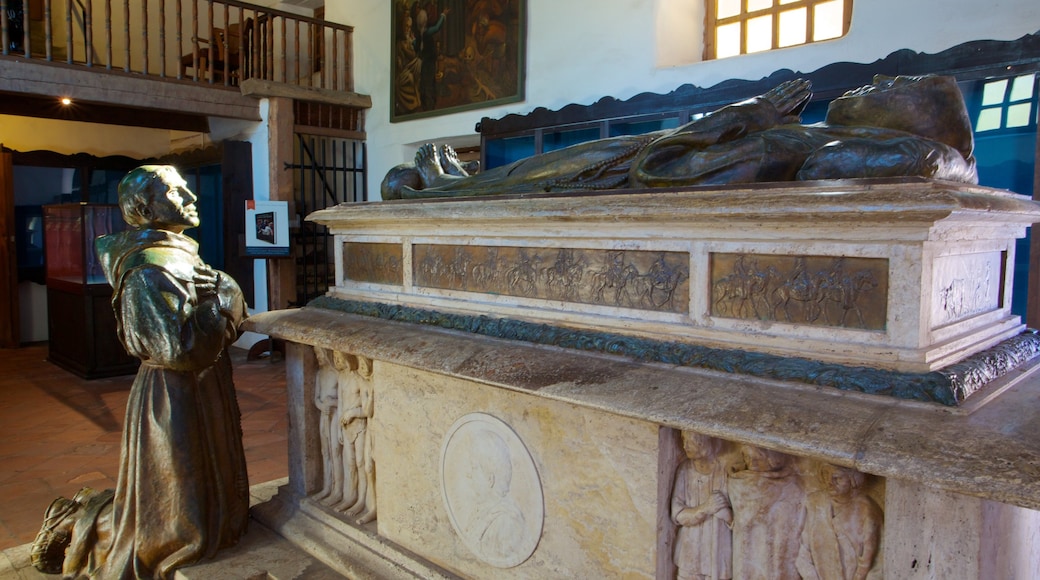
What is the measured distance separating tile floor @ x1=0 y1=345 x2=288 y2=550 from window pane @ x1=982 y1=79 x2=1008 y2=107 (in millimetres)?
4502

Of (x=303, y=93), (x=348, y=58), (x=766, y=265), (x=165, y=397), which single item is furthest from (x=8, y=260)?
(x=766, y=265)

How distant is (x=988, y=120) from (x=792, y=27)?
59.6 inches

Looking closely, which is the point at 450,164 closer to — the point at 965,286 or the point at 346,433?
the point at 346,433

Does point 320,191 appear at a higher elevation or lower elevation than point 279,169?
lower

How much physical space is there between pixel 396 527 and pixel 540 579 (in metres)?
0.70

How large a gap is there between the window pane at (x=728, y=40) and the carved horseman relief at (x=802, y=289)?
3938 mm

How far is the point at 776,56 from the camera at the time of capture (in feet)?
15.3

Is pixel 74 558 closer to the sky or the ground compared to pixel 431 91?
closer to the ground

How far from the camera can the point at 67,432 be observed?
208 inches

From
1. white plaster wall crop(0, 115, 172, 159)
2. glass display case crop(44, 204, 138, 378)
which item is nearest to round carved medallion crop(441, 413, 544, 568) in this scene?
glass display case crop(44, 204, 138, 378)

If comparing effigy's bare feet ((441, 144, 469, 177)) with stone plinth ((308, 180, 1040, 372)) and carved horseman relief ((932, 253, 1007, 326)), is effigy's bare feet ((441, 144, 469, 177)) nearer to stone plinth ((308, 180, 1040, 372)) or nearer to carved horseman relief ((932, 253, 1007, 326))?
stone plinth ((308, 180, 1040, 372))

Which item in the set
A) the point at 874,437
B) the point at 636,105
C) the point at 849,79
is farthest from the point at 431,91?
the point at 874,437

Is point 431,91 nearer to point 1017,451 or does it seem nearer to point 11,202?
point 11,202

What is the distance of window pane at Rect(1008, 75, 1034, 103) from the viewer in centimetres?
364
